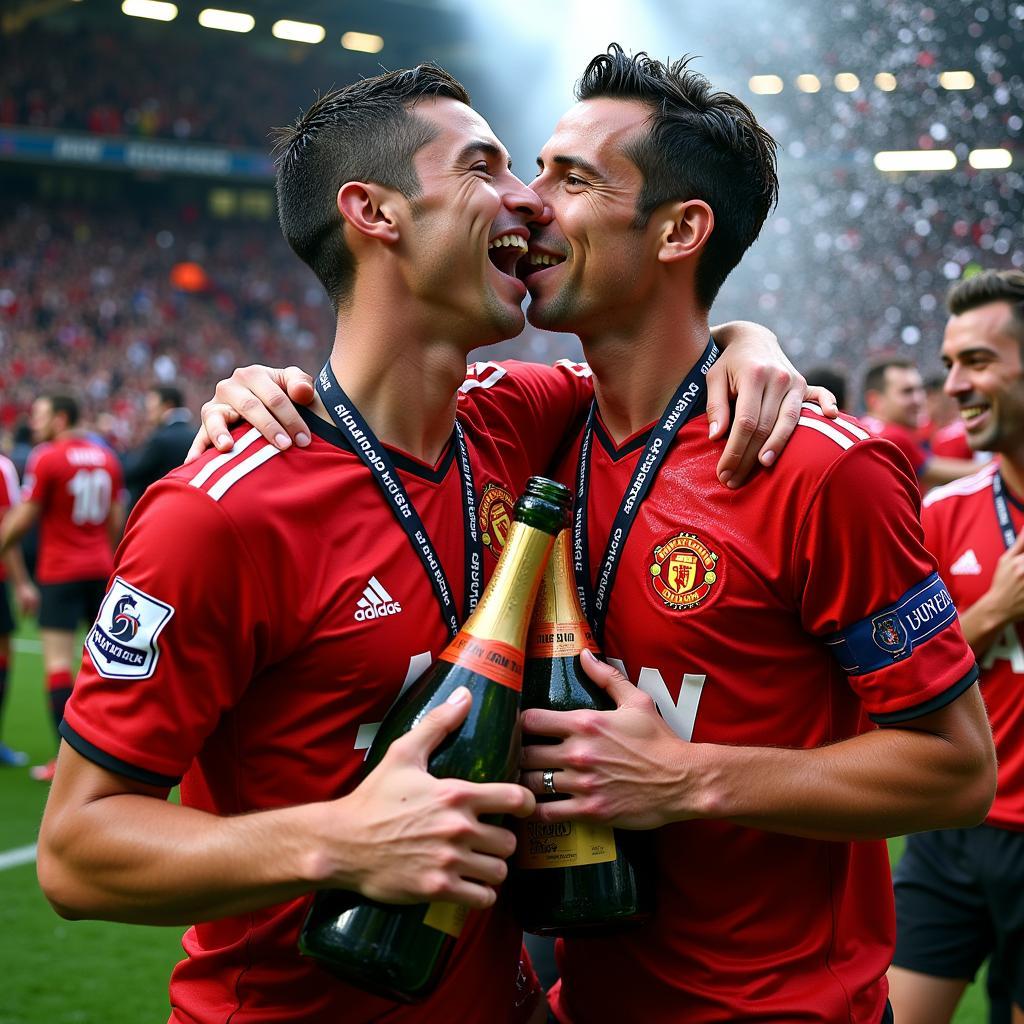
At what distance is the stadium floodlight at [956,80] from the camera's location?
11633mm

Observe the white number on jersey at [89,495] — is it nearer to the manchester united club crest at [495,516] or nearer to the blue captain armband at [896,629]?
the manchester united club crest at [495,516]

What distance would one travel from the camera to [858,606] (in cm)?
202

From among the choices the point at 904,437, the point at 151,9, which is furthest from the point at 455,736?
the point at 151,9

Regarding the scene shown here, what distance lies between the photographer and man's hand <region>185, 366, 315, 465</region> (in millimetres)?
2064

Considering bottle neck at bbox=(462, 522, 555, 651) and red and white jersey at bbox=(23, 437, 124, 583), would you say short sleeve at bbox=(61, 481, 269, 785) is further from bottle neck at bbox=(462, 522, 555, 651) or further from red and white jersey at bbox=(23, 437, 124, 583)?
red and white jersey at bbox=(23, 437, 124, 583)

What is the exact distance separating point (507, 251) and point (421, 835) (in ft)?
4.19

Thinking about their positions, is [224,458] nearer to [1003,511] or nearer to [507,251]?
[507,251]

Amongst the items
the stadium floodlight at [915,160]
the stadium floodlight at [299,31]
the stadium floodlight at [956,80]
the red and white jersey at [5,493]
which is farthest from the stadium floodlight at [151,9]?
the red and white jersey at [5,493]

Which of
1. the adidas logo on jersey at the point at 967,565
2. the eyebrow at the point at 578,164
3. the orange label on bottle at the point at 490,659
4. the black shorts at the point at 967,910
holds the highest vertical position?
the eyebrow at the point at 578,164

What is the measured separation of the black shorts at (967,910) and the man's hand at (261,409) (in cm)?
239

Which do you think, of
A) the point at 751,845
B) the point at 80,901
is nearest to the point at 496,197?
the point at 751,845

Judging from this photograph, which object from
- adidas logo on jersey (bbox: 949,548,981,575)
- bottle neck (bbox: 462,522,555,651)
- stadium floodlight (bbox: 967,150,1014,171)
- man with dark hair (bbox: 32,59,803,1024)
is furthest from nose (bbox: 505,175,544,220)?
stadium floodlight (bbox: 967,150,1014,171)

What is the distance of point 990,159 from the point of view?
63.9 feet

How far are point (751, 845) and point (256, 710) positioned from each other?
34.8 inches
